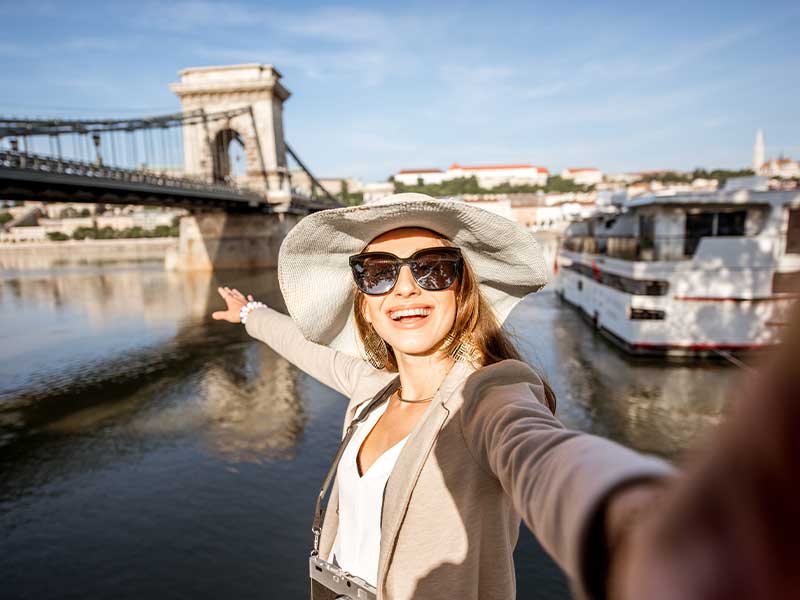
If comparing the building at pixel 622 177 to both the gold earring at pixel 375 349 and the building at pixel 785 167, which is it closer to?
the building at pixel 785 167

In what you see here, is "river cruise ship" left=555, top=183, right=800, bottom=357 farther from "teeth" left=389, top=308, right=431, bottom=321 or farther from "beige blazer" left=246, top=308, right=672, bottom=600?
"beige blazer" left=246, top=308, right=672, bottom=600

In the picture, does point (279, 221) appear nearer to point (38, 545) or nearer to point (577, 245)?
point (577, 245)

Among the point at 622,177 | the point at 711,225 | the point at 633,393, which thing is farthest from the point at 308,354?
the point at 622,177

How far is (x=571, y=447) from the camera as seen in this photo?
793 millimetres

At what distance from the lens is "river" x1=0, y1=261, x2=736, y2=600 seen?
4.79 metres

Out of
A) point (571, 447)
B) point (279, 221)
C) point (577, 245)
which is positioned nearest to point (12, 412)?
point (571, 447)

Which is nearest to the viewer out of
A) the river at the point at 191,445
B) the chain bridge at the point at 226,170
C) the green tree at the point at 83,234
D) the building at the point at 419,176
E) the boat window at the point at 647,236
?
the river at the point at 191,445

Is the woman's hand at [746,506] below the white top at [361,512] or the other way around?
the other way around

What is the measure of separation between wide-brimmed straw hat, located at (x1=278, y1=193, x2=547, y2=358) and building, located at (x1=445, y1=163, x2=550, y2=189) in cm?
12593

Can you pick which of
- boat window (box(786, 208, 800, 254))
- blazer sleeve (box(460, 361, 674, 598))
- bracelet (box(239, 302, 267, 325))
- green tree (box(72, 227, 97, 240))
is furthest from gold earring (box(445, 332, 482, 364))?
green tree (box(72, 227, 97, 240))

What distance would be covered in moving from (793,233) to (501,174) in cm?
12114

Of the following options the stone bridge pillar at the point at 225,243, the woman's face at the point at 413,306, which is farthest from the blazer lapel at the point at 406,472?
the stone bridge pillar at the point at 225,243

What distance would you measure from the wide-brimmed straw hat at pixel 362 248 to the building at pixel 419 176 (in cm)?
12158

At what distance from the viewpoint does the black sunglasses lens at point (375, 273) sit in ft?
5.54
